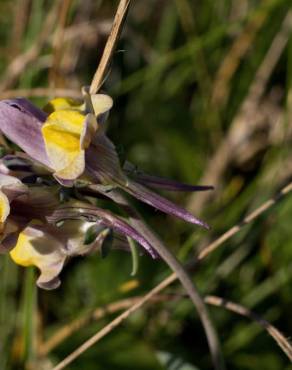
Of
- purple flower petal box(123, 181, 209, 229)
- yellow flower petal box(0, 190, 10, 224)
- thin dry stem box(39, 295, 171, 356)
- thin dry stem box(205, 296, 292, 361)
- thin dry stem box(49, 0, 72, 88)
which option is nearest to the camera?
yellow flower petal box(0, 190, 10, 224)

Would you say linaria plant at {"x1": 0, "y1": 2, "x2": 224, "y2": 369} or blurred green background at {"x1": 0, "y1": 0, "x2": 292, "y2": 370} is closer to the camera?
linaria plant at {"x1": 0, "y1": 2, "x2": 224, "y2": 369}

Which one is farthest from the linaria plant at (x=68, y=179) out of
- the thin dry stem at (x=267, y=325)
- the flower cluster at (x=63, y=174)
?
the thin dry stem at (x=267, y=325)

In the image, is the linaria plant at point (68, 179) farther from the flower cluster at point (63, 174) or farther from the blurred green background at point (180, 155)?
the blurred green background at point (180, 155)

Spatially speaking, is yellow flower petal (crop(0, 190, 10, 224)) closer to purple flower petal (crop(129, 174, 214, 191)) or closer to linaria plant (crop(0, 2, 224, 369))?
linaria plant (crop(0, 2, 224, 369))

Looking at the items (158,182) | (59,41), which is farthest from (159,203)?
(59,41)

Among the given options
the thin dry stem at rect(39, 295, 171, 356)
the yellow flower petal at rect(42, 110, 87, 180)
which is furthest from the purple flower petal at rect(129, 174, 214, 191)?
the thin dry stem at rect(39, 295, 171, 356)

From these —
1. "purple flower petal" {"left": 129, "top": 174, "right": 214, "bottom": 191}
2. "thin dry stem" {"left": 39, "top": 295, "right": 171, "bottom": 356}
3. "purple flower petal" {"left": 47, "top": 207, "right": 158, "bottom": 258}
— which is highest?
"purple flower petal" {"left": 129, "top": 174, "right": 214, "bottom": 191}

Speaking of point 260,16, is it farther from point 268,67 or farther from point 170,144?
point 170,144
